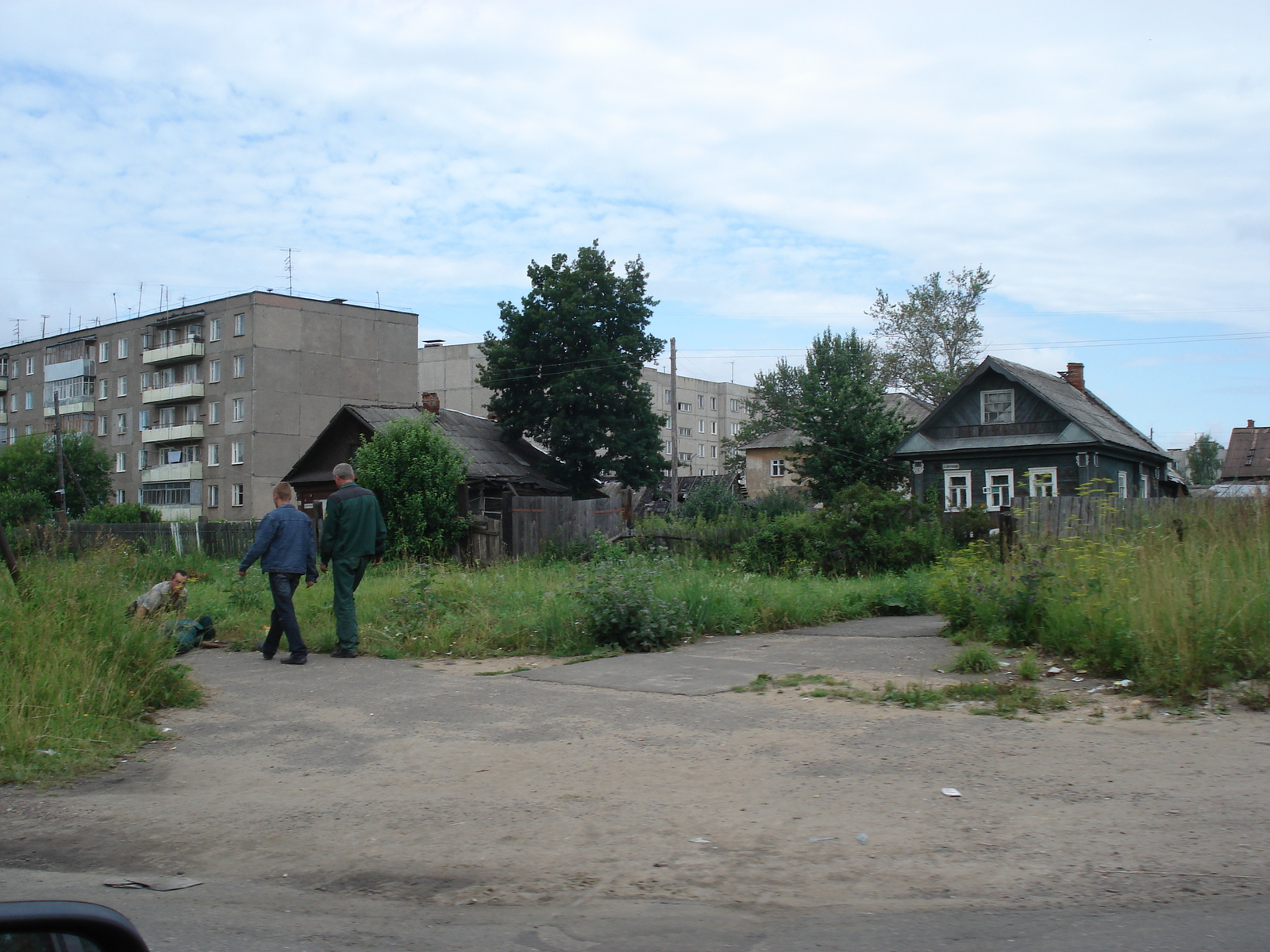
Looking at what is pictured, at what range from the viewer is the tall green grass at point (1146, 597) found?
21.9ft

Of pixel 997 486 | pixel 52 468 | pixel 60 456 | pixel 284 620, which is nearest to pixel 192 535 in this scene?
pixel 284 620

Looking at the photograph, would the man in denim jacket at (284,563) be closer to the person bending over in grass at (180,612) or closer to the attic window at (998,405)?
the person bending over in grass at (180,612)

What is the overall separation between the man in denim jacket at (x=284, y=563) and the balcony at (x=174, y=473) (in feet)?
172

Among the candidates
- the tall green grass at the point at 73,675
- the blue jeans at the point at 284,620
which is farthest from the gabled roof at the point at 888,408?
the tall green grass at the point at 73,675

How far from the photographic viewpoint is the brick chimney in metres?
41.7

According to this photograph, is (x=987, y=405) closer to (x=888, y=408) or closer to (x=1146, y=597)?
(x=888, y=408)

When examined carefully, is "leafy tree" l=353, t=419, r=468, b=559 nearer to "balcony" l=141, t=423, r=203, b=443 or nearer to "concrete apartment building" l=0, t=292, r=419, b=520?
"concrete apartment building" l=0, t=292, r=419, b=520

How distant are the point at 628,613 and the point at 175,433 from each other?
185ft

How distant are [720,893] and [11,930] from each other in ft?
8.64

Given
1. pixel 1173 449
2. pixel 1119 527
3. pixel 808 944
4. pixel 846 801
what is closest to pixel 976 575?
pixel 1119 527

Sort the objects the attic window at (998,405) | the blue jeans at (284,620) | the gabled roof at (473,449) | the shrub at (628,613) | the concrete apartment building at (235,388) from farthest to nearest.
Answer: the concrete apartment building at (235,388) < the attic window at (998,405) < the gabled roof at (473,449) < the shrub at (628,613) < the blue jeans at (284,620)

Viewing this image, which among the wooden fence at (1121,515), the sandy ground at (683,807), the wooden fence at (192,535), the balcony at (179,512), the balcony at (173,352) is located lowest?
the sandy ground at (683,807)

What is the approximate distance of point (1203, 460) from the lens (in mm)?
109312

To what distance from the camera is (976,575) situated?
375 inches
